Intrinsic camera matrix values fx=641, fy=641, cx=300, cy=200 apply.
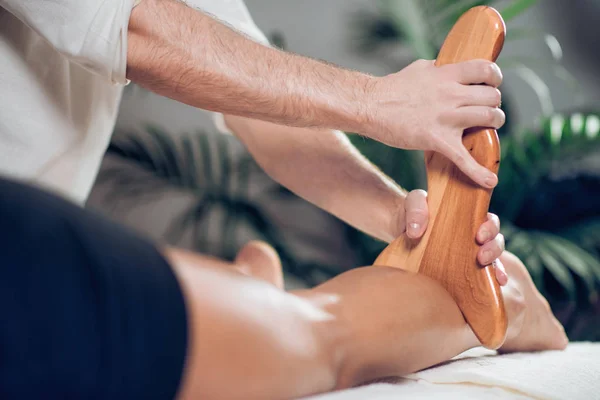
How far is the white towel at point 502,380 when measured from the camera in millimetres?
561

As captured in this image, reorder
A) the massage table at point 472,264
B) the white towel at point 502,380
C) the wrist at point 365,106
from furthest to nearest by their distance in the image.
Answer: the wrist at point 365,106 → the massage table at point 472,264 → the white towel at point 502,380

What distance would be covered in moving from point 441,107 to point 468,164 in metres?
0.07

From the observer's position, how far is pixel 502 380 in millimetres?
619

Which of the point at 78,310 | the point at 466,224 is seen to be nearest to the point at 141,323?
the point at 78,310

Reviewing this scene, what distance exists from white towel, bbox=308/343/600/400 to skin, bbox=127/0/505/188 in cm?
21

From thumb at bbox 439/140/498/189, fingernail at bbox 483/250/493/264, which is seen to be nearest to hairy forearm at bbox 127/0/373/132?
thumb at bbox 439/140/498/189

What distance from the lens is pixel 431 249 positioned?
2.58 feet

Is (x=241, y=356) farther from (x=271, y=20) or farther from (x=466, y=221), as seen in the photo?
(x=271, y=20)

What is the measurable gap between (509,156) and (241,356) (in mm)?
1680

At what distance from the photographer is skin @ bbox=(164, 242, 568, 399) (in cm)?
42

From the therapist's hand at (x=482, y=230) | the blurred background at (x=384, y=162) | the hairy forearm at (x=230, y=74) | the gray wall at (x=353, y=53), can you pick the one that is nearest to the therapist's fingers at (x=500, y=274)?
the therapist's hand at (x=482, y=230)

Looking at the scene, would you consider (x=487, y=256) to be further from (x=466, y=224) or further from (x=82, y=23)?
(x=82, y=23)

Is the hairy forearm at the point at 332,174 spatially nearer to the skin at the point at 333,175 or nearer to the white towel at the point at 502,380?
the skin at the point at 333,175

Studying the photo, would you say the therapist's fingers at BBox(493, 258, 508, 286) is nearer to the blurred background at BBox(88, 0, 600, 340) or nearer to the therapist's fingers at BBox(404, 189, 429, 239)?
the therapist's fingers at BBox(404, 189, 429, 239)
